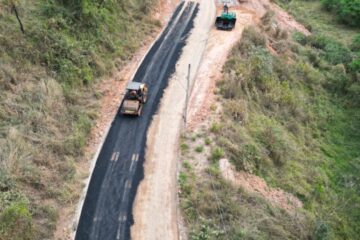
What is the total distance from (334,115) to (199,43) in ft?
52.7

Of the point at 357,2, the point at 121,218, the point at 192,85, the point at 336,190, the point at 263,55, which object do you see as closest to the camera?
the point at 121,218

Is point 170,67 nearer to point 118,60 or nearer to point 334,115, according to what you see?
point 118,60

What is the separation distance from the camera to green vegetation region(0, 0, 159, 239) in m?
19.1

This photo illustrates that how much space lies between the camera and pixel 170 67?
1304 inches

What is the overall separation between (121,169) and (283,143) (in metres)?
13.1

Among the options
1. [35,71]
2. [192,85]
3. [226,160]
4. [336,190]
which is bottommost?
[336,190]

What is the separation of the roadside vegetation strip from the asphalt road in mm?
3358

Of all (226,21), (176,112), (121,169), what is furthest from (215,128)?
(226,21)

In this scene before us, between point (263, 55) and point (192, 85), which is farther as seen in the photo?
point (263, 55)

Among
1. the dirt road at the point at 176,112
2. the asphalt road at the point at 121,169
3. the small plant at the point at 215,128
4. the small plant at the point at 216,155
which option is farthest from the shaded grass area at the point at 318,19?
the small plant at the point at 216,155

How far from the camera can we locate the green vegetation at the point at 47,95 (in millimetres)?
19103

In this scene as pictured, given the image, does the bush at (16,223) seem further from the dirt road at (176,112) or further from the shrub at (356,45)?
the shrub at (356,45)

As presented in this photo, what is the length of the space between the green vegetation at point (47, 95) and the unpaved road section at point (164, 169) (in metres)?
4.41

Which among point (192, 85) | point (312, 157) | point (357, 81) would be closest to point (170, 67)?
point (192, 85)
